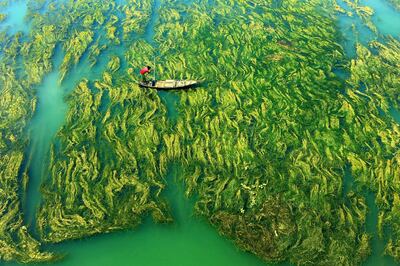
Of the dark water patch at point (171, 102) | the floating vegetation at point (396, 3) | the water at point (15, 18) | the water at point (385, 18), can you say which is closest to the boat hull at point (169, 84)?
the dark water patch at point (171, 102)

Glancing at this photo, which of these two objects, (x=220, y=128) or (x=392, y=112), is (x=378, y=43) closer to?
(x=392, y=112)

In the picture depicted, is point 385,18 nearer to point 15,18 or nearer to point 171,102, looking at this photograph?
point 171,102

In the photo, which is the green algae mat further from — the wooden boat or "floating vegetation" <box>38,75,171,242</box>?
the wooden boat

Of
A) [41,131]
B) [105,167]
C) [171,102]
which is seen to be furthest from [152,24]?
[105,167]

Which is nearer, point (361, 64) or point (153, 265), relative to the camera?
point (153, 265)

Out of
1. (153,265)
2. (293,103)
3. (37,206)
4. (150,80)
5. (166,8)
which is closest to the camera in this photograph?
(153,265)

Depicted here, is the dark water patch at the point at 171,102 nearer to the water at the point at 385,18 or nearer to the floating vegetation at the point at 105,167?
the floating vegetation at the point at 105,167

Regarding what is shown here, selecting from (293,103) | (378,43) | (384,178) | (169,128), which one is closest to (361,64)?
(378,43)
